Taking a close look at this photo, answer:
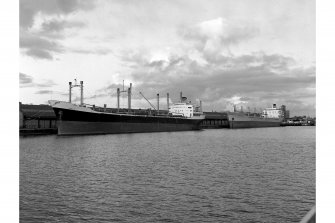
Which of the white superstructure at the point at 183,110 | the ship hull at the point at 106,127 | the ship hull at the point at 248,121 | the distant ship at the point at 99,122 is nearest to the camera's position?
the distant ship at the point at 99,122

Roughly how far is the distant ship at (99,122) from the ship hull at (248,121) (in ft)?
129

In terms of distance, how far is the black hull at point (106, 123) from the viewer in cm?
5294

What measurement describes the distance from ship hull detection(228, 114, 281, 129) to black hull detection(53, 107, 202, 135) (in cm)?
3913

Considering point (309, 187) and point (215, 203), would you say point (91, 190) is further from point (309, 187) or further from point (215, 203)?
point (309, 187)

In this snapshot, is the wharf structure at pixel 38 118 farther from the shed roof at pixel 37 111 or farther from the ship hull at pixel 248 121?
the ship hull at pixel 248 121

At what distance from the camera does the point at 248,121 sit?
123m

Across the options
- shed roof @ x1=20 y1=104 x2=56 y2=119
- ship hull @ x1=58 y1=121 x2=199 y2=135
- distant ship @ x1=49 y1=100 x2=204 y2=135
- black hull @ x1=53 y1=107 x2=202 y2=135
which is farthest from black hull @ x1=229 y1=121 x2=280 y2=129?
shed roof @ x1=20 y1=104 x2=56 y2=119

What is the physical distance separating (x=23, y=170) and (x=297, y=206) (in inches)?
578

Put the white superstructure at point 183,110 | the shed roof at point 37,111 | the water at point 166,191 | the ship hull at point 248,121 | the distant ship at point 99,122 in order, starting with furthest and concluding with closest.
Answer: the ship hull at point 248,121, the white superstructure at point 183,110, the shed roof at point 37,111, the distant ship at point 99,122, the water at point 166,191

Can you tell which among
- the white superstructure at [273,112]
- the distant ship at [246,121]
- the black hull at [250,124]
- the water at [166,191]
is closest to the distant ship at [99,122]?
the water at [166,191]

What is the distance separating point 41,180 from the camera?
52.6 feet

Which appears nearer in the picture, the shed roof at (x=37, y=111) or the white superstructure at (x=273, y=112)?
the shed roof at (x=37, y=111)
